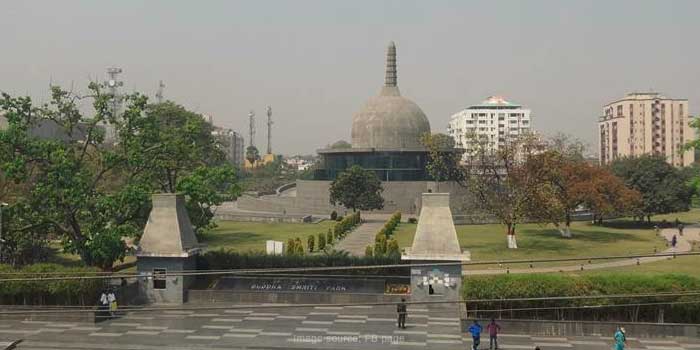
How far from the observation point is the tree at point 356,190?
69500mm

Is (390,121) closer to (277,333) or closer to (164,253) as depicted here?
(164,253)

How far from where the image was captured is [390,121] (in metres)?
84.4

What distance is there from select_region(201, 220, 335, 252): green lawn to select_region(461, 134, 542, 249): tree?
47.2ft

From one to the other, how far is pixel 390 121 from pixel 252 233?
3236cm

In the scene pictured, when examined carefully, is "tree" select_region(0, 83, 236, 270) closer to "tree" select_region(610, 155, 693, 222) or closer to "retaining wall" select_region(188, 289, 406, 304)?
"retaining wall" select_region(188, 289, 406, 304)

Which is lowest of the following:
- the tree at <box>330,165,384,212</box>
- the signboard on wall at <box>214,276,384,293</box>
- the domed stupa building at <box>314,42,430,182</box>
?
the signboard on wall at <box>214,276,384,293</box>

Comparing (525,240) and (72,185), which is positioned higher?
(72,185)

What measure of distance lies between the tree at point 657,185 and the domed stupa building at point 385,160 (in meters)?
19.0

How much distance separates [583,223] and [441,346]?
161 feet

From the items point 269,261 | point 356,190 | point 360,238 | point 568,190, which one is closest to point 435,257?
point 269,261

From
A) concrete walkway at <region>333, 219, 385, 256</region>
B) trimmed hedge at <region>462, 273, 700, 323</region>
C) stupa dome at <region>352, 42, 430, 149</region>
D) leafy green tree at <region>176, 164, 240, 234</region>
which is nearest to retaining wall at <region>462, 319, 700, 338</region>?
trimmed hedge at <region>462, 273, 700, 323</region>

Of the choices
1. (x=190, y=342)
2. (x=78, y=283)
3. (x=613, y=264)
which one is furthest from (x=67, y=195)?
(x=613, y=264)

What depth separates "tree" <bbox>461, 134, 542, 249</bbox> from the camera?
153ft

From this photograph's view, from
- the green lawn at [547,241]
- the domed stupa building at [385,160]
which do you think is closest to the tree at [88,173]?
the green lawn at [547,241]
